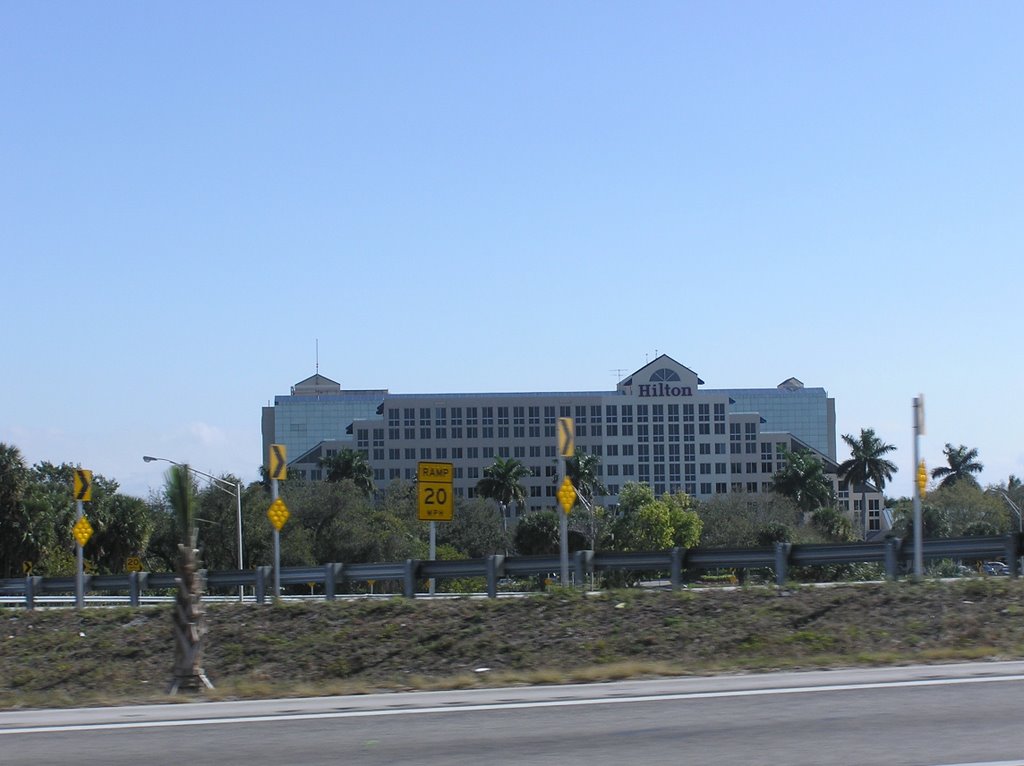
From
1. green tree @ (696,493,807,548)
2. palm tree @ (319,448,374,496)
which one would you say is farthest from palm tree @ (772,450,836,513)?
palm tree @ (319,448,374,496)

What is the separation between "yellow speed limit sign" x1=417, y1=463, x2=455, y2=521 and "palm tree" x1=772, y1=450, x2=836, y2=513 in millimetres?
104012

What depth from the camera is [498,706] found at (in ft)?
36.5

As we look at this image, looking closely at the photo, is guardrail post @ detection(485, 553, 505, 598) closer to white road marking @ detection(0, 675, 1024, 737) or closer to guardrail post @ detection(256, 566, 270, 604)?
guardrail post @ detection(256, 566, 270, 604)

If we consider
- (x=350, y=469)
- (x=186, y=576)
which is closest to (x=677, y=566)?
(x=186, y=576)

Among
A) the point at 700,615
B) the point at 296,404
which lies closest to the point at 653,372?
the point at 296,404

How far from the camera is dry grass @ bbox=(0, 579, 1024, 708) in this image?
1496cm

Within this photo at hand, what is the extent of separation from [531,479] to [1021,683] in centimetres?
14280

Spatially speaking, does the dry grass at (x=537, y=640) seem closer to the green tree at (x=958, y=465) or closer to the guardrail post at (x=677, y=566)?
the guardrail post at (x=677, y=566)

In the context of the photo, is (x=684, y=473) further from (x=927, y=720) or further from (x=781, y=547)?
(x=927, y=720)

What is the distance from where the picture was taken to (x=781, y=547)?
22844 mm

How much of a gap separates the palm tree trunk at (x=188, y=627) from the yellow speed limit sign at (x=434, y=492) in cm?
980

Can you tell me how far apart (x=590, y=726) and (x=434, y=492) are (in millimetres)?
15153

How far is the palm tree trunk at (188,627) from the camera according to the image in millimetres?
→ 14109

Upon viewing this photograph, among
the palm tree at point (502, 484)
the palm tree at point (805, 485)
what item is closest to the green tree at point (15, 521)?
the palm tree at point (502, 484)
